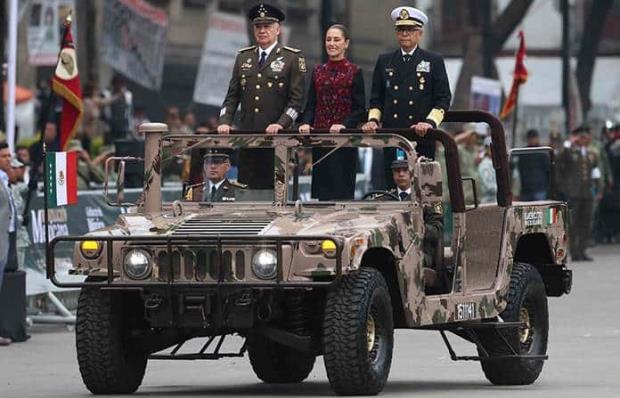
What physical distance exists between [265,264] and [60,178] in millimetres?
4453

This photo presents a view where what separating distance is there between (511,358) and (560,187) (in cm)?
1704

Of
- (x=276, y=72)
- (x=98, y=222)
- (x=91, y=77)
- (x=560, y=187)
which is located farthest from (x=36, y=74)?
(x=276, y=72)

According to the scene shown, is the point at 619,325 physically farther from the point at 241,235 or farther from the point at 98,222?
the point at 241,235

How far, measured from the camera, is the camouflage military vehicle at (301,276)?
42.5 ft

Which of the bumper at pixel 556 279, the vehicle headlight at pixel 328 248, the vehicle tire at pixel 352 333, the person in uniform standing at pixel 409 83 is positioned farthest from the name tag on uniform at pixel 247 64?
the vehicle headlight at pixel 328 248

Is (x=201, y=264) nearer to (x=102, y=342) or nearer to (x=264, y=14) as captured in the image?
(x=102, y=342)

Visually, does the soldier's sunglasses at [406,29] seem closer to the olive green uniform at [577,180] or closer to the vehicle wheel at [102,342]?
the vehicle wheel at [102,342]

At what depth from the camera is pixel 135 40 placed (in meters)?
32.2

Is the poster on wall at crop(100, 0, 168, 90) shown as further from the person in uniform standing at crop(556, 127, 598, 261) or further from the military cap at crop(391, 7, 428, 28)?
the military cap at crop(391, 7, 428, 28)

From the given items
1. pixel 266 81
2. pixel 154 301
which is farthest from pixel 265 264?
pixel 266 81

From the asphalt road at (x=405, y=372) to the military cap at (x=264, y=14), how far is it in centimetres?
244

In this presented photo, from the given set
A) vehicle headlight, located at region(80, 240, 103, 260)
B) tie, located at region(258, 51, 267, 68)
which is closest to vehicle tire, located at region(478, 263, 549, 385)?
tie, located at region(258, 51, 267, 68)

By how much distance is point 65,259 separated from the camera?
21.0m

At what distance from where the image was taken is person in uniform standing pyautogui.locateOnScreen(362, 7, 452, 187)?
15.2 meters
